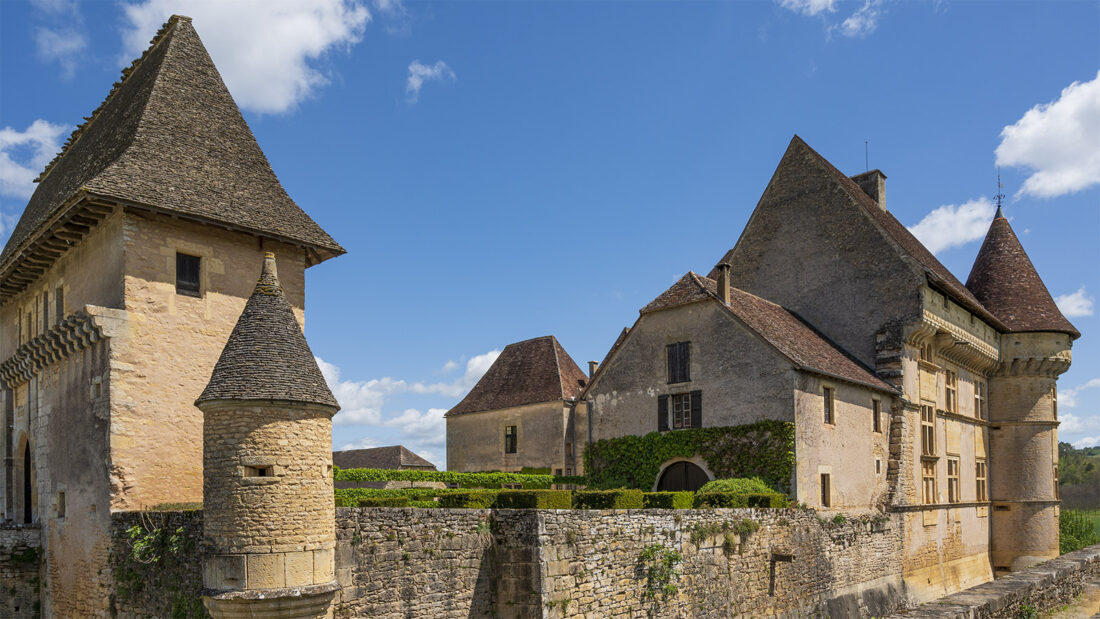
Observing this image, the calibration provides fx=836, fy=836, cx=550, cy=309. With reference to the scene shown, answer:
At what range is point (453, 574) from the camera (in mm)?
13094

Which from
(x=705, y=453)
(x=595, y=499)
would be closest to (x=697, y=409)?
(x=705, y=453)

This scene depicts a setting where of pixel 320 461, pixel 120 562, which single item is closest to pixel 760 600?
pixel 320 461

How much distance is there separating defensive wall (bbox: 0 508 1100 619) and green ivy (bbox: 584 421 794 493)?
77.4 inches

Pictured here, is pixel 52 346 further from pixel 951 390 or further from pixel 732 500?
pixel 951 390

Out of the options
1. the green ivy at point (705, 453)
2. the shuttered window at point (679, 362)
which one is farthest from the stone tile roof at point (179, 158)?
the green ivy at point (705, 453)

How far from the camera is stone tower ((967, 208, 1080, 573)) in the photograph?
32094 mm

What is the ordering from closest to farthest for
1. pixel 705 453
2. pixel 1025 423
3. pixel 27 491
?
pixel 27 491 < pixel 705 453 < pixel 1025 423

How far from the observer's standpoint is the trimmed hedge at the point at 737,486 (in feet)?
66.1

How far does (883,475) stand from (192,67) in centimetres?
2199

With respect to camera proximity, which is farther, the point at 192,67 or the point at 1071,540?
the point at 1071,540

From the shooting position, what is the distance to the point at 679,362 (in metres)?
23.6

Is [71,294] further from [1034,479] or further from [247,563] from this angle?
[1034,479]

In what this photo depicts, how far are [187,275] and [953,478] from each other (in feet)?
84.7

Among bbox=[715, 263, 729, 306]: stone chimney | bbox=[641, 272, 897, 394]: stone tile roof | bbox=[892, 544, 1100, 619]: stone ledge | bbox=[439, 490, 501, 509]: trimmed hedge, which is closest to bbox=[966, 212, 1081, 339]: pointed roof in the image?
bbox=[641, 272, 897, 394]: stone tile roof
